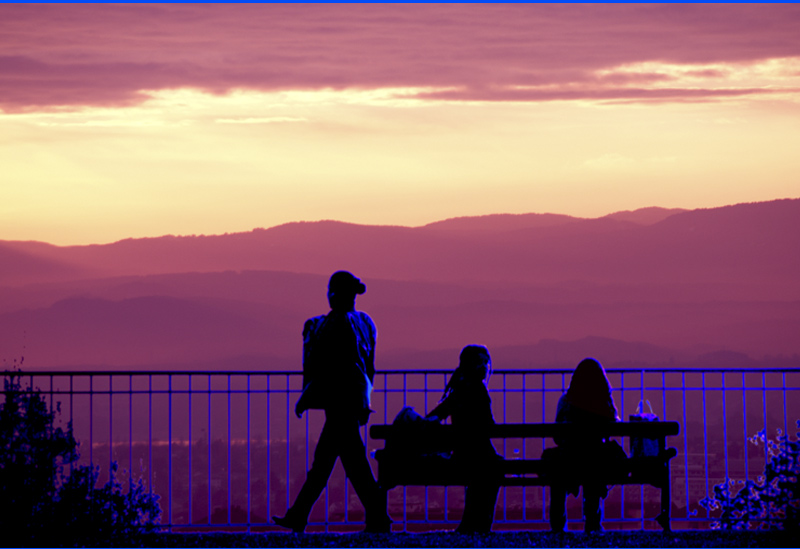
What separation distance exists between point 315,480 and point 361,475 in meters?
0.37

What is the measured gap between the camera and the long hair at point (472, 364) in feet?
29.0

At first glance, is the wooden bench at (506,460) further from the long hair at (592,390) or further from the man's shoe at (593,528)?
the man's shoe at (593,528)

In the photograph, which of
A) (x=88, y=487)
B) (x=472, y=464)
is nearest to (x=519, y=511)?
(x=472, y=464)

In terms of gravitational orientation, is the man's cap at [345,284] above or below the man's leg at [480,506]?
above

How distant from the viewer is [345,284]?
29.9 ft

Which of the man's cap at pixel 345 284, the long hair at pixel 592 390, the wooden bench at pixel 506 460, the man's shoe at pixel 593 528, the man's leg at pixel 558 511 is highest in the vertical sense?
the man's cap at pixel 345 284

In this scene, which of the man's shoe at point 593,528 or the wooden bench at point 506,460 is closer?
the wooden bench at point 506,460

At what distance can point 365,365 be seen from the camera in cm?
917

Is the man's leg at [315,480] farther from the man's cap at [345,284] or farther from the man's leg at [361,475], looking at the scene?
the man's cap at [345,284]

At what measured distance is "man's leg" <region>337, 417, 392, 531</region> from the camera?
9.13 metres

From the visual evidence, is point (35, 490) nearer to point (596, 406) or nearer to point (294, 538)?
point (294, 538)

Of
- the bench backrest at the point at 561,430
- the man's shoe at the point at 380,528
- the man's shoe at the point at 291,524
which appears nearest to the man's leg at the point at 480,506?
the bench backrest at the point at 561,430

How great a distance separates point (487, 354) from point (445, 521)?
166cm

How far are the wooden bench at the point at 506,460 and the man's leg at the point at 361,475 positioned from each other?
10 centimetres
